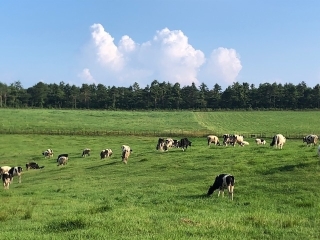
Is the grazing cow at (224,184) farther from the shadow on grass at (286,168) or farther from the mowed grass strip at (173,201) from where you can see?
the shadow on grass at (286,168)

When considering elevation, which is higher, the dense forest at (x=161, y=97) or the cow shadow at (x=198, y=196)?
the dense forest at (x=161, y=97)

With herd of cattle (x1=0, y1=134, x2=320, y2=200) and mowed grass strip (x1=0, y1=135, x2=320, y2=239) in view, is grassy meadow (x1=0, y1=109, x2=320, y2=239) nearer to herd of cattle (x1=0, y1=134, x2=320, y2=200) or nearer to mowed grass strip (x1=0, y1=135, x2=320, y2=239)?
mowed grass strip (x1=0, y1=135, x2=320, y2=239)

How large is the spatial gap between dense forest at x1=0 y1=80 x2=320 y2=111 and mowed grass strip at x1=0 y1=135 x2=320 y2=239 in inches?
5115

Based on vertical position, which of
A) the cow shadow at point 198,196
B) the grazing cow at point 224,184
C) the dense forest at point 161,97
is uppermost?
the dense forest at point 161,97

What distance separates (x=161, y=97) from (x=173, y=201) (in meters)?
152

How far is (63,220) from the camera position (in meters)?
12.6

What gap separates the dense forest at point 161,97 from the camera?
157m

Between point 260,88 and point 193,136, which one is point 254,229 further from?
point 260,88

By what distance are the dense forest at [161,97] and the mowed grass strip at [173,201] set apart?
426ft

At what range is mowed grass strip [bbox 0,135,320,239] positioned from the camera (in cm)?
1124

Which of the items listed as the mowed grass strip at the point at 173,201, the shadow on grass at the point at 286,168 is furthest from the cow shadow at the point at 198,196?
the shadow on grass at the point at 286,168

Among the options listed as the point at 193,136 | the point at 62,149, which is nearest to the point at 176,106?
the point at 193,136

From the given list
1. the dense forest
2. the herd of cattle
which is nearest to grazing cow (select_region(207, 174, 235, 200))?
the herd of cattle

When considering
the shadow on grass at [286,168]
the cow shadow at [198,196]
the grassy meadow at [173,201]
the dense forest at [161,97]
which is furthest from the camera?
the dense forest at [161,97]
